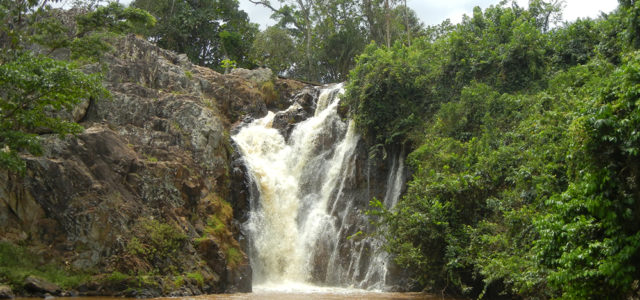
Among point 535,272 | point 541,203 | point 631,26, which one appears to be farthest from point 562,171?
point 631,26

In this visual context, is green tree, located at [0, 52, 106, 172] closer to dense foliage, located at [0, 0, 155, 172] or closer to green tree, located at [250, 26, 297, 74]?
dense foliage, located at [0, 0, 155, 172]

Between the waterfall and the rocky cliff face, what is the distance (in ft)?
4.59

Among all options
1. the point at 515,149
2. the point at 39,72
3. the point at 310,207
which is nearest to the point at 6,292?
the point at 39,72

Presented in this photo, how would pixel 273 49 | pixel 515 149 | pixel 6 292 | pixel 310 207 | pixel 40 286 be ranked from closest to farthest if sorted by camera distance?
pixel 6 292 → pixel 40 286 → pixel 515 149 → pixel 310 207 → pixel 273 49

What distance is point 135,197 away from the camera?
17.8 m

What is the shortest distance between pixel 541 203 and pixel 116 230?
1296 cm

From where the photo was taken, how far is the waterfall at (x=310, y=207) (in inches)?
791

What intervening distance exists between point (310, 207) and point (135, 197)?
7721 mm

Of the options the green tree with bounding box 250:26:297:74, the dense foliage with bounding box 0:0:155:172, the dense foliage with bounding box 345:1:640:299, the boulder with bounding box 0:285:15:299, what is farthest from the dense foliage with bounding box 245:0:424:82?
the boulder with bounding box 0:285:15:299

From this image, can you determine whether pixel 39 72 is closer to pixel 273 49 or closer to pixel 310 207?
pixel 310 207

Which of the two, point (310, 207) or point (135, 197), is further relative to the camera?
point (310, 207)

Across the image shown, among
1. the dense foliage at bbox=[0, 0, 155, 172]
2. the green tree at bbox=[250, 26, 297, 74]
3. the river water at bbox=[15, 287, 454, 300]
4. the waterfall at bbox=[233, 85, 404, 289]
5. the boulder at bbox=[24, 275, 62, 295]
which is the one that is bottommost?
the river water at bbox=[15, 287, 454, 300]

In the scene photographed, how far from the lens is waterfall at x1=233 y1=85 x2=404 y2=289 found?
65.9 feet

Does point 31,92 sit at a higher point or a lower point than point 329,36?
lower
